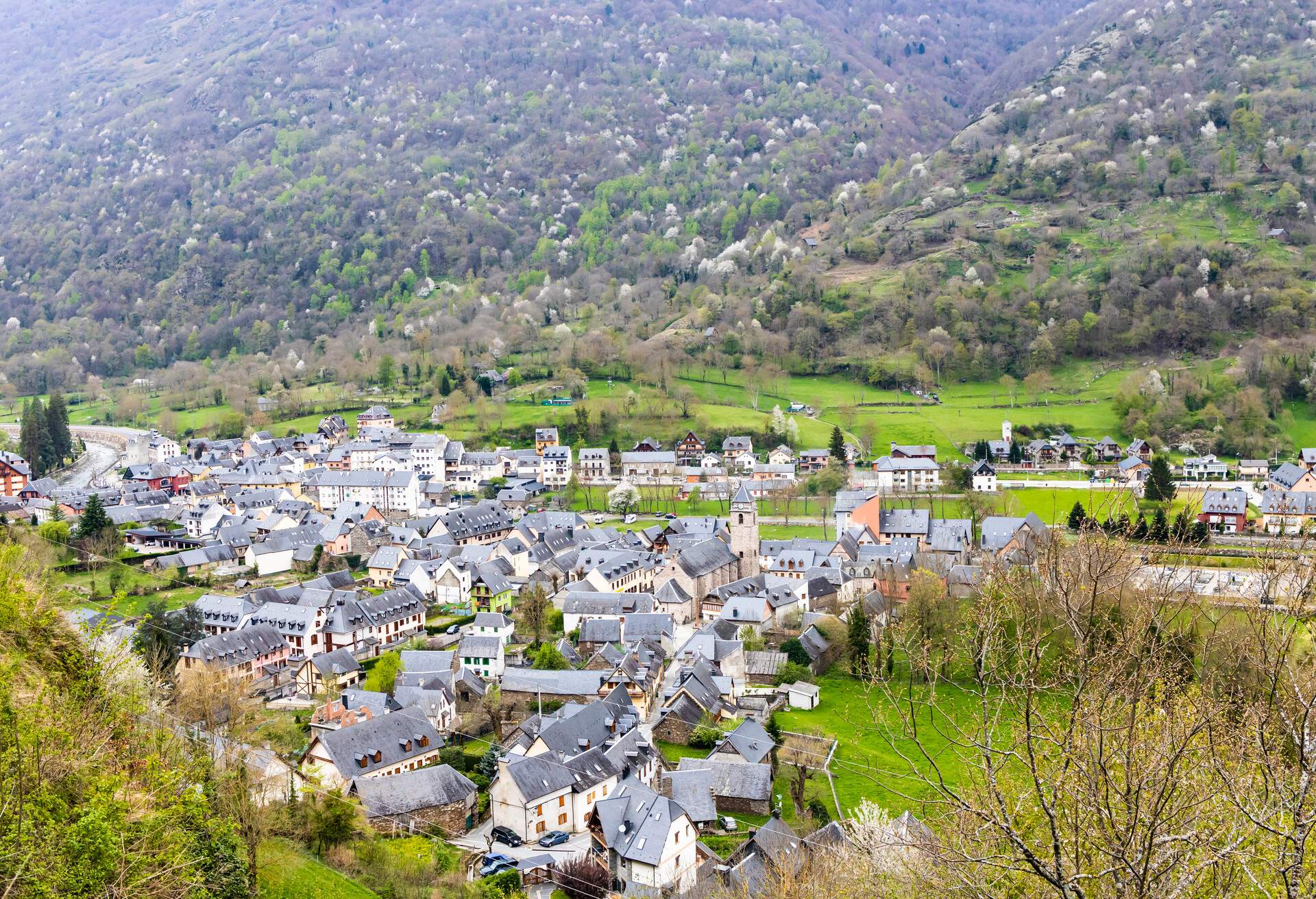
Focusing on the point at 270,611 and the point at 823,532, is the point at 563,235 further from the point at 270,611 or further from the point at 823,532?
the point at 270,611

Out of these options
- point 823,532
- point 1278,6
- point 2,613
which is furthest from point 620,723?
point 1278,6

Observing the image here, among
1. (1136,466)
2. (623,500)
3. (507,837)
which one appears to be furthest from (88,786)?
(1136,466)

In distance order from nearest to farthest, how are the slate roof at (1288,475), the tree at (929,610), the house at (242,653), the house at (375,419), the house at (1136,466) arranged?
the house at (242,653) < the tree at (929,610) < the slate roof at (1288,475) < the house at (1136,466) < the house at (375,419)

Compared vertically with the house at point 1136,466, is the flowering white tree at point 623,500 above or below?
below

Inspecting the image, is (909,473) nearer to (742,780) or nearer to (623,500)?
(623,500)

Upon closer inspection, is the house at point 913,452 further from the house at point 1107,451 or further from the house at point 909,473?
the house at point 1107,451

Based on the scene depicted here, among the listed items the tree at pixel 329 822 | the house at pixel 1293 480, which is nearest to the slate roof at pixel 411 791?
the tree at pixel 329 822
